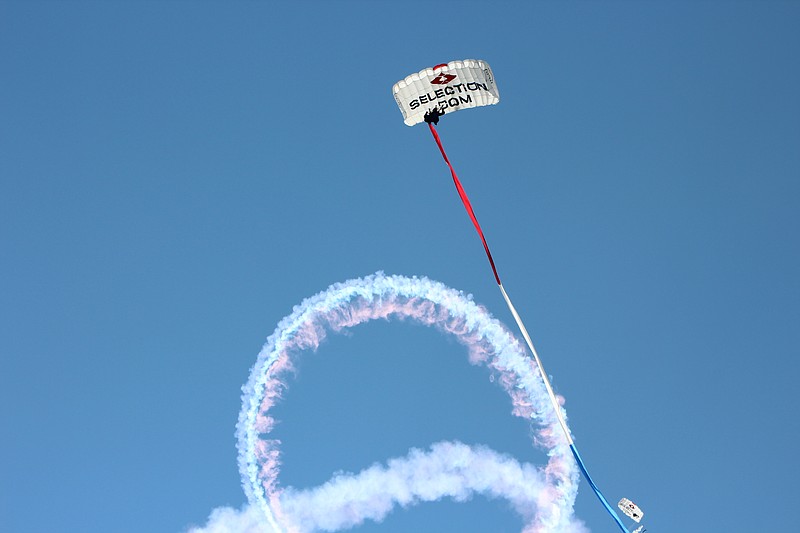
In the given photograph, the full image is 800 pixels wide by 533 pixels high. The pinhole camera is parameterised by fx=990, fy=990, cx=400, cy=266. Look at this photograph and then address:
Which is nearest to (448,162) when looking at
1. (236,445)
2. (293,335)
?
(293,335)

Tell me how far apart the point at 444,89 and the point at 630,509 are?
797 inches

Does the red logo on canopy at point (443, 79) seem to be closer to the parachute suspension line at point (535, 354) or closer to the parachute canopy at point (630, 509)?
the parachute suspension line at point (535, 354)

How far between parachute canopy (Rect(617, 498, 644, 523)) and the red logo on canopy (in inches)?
793

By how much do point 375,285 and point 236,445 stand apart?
9922mm

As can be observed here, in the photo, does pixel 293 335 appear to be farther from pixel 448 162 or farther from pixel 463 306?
pixel 448 162

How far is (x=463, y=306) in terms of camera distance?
4722 cm

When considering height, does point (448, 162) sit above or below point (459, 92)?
below

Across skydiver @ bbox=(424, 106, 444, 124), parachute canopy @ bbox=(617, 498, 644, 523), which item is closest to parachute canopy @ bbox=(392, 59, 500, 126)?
skydiver @ bbox=(424, 106, 444, 124)

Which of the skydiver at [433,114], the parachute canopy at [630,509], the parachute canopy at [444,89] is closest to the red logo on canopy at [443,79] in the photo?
the parachute canopy at [444,89]

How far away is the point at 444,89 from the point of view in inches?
1711

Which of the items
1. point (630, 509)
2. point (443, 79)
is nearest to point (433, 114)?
point (443, 79)

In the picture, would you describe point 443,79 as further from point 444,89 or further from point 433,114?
point 433,114

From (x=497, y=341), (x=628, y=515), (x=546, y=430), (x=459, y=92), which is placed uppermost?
(x=459, y=92)

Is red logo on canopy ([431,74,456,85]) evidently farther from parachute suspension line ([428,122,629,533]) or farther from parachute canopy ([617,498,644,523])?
parachute canopy ([617,498,644,523])
